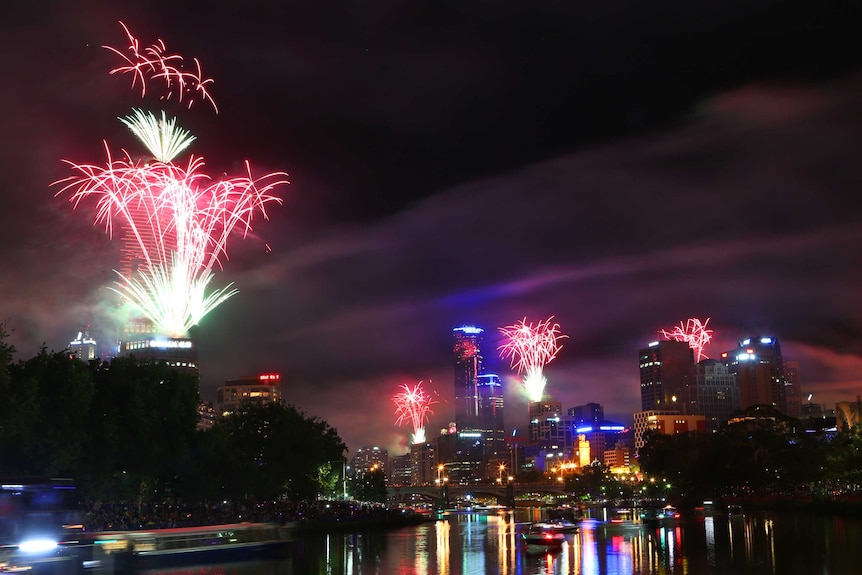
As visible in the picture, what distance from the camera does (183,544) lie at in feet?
186

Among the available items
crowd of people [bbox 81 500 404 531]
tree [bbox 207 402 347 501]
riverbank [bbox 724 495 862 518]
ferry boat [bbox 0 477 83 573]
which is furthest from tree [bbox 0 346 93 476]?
riverbank [bbox 724 495 862 518]

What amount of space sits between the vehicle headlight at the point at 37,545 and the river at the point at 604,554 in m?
9.78

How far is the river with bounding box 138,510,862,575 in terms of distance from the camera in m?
54.5

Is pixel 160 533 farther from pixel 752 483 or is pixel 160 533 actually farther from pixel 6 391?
pixel 752 483

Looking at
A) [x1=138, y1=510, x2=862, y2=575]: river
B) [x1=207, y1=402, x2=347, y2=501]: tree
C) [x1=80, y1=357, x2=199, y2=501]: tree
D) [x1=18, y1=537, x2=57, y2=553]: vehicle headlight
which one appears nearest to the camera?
[x1=18, y1=537, x2=57, y2=553]: vehicle headlight

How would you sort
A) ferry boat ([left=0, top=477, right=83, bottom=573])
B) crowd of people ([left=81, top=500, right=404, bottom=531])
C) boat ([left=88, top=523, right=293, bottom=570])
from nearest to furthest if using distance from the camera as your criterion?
ferry boat ([left=0, top=477, right=83, bottom=573]) < boat ([left=88, top=523, right=293, bottom=570]) < crowd of people ([left=81, top=500, right=404, bottom=531])

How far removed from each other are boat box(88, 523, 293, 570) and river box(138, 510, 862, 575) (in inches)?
74.2

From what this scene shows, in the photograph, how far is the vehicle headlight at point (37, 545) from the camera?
41.5 m

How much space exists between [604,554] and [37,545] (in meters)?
42.0

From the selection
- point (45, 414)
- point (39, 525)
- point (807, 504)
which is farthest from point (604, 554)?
point (807, 504)

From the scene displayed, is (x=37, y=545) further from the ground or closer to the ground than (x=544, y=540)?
further from the ground

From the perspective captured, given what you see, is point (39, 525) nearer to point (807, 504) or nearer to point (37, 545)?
point (37, 545)

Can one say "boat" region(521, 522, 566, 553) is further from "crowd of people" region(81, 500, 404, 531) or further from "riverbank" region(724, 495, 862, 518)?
"riverbank" region(724, 495, 862, 518)

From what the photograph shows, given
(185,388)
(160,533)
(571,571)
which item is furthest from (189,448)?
(571,571)
